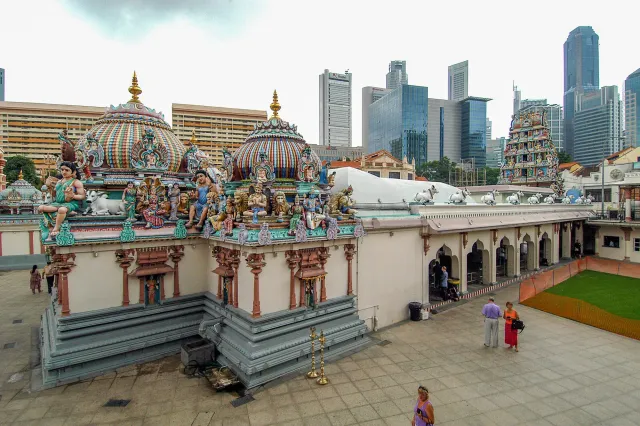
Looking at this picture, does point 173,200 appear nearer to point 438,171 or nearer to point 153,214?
point 153,214

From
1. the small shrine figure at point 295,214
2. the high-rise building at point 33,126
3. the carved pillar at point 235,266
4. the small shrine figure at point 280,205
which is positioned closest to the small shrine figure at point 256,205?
the small shrine figure at point 280,205

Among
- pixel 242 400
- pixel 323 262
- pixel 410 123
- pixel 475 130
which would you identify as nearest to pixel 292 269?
pixel 323 262

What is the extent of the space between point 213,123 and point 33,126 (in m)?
44.6

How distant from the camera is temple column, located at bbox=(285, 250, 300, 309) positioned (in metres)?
13.4

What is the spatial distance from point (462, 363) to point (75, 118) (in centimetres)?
10873

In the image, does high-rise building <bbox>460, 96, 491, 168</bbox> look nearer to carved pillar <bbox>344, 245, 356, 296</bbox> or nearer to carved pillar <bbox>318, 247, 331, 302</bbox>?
carved pillar <bbox>344, 245, 356, 296</bbox>

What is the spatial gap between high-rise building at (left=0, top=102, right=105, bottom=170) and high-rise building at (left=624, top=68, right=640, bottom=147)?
214 metres

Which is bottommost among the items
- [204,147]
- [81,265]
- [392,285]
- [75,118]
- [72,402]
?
[72,402]

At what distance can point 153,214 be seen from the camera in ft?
48.6

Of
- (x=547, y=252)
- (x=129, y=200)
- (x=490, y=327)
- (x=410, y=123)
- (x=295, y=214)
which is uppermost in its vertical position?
(x=410, y=123)

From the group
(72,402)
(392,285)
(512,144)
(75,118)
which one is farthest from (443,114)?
(72,402)

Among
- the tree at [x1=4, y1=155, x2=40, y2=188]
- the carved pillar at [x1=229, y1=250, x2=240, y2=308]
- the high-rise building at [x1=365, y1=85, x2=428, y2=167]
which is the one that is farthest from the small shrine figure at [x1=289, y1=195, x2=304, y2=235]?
the high-rise building at [x1=365, y1=85, x2=428, y2=167]

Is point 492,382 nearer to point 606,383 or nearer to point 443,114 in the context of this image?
point 606,383

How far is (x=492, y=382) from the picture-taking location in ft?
39.2
